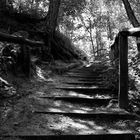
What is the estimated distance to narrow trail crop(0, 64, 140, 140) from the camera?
282 centimetres

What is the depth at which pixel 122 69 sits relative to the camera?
12.6 ft

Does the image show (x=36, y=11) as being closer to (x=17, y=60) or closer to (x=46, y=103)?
(x=17, y=60)

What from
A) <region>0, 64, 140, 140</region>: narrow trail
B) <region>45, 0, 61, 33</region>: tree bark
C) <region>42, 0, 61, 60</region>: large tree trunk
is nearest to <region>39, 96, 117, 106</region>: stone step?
<region>0, 64, 140, 140</region>: narrow trail

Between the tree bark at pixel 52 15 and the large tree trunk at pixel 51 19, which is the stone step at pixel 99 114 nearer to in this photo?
the large tree trunk at pixel 51 19

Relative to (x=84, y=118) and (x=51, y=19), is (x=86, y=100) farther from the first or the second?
(x=51, y=19)

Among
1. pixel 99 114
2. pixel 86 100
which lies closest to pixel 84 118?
pixel 99 114

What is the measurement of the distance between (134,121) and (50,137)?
164 cm

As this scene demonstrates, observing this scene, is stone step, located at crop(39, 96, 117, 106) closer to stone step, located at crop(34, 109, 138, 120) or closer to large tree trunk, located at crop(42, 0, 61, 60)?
stone step, located at crop(34, 109, 138, 120)

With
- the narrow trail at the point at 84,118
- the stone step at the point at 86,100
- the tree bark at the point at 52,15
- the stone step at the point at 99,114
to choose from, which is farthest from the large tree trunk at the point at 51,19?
the stone step at the point at 99,114

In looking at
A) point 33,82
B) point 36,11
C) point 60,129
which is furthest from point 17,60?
point 36,11

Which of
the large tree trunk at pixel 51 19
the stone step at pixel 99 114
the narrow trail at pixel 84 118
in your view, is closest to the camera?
the narrow trail at pixel 84 118

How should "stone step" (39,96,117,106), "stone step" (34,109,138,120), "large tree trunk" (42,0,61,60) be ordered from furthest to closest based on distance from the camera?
"large tree trunk" (42,0,61,60)
"stone step" (39,96,117,106)
"stone step" (34,109,138,120)

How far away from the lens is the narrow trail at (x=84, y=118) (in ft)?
9.27

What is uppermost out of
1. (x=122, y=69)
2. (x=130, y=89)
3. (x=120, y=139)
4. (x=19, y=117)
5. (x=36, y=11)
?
(x=36, y=11)
